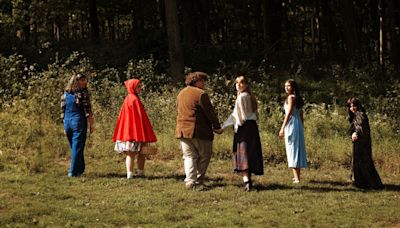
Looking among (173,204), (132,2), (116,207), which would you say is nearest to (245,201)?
(173,204)

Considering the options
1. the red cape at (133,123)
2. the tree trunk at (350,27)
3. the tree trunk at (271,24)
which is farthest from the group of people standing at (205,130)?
the tree trunk at (271,24)

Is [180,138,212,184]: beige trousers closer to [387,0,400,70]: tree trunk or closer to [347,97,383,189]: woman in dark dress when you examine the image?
[347,97,383,189]: woman in dark dress

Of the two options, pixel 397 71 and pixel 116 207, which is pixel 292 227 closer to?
pixel 116 207

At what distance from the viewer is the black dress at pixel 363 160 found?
416 inches

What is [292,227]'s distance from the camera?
25.6 ft

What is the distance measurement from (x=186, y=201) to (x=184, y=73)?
43.8 ft

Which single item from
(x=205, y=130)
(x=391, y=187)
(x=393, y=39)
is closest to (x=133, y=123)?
(x=205, y=130)

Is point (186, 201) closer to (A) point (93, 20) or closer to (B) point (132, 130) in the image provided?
(B) point (132, 130)

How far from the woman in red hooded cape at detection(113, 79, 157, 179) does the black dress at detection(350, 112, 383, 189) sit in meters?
3.63

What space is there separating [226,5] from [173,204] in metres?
31.6

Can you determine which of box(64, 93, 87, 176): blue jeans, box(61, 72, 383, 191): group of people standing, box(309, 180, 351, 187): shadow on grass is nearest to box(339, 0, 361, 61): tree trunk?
box(309, 180, 351, 187): shadow on grass

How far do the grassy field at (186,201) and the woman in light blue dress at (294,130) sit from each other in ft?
1.24

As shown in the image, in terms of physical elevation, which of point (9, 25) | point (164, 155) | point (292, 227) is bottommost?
point (292, 227)

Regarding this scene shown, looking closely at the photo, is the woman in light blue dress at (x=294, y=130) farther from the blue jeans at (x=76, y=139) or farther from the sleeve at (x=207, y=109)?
the blue jeans at (x=76, y=139)
